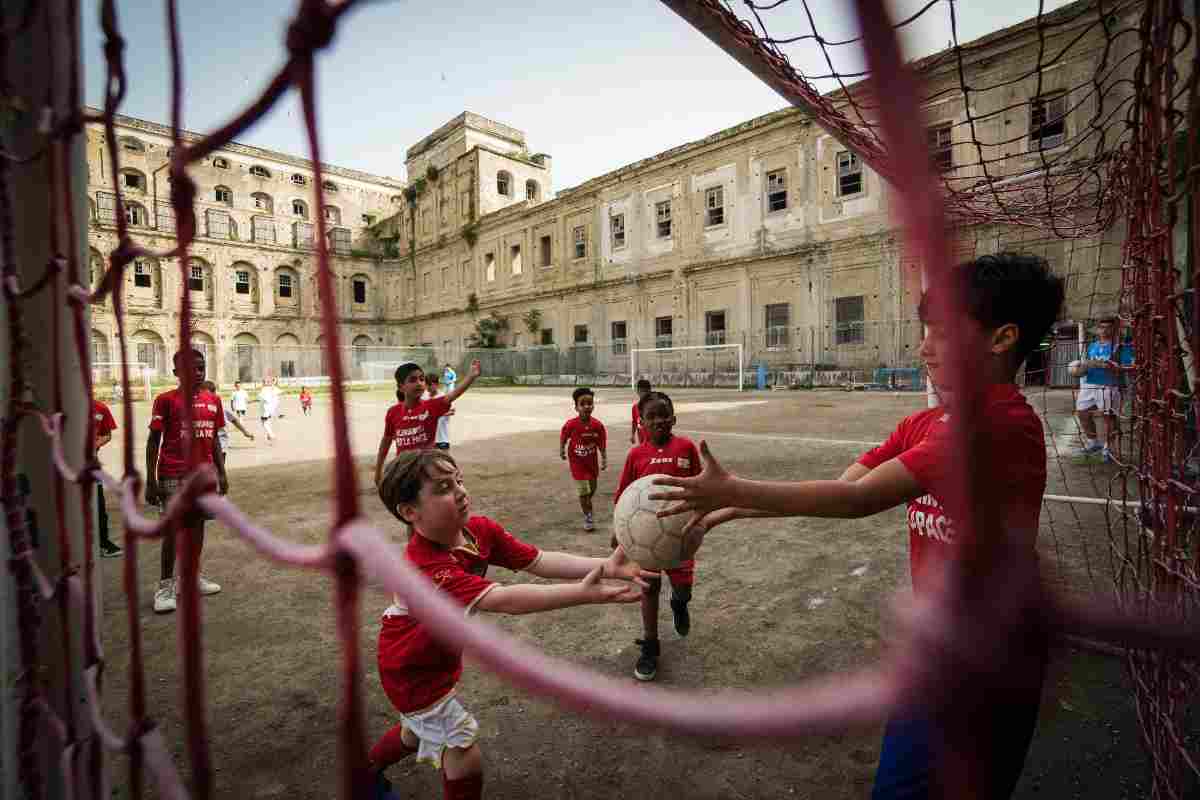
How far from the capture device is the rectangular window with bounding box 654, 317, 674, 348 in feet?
77.6

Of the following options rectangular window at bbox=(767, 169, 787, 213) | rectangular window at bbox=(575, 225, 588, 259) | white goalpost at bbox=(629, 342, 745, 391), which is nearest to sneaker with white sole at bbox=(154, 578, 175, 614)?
white goalpost at bbox=(629, 342, 745, 391)

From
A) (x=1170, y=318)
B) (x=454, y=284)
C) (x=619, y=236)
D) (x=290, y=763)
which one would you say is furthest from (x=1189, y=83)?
(x=454, y=284)

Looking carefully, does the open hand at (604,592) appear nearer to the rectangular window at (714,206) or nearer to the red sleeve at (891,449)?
the red sleeve at (891,449)

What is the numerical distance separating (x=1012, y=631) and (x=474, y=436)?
9762 mm

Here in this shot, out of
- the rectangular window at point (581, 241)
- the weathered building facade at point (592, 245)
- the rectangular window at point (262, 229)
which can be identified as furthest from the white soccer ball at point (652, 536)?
the rectangular window at point (262, 229)

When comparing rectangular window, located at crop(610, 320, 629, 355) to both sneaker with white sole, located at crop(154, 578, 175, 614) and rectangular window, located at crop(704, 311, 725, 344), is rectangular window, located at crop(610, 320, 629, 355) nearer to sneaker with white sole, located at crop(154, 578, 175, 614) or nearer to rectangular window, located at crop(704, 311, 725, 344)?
rectangular window, located at crop(704, 311, 725, 344)

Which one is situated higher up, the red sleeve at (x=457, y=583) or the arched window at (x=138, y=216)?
the arched window at (x=138, y=216)

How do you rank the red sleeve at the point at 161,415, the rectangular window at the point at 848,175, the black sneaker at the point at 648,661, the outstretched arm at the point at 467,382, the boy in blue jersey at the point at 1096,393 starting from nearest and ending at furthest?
1. the black sneaker at the point at 648,661
2. the red sleeve at the point at 161,415
3. the outstretched arm at the point at 467,382
4. the boy in blue jersey at the point at 1096,393
5. the rectangular window at the point at 848,175

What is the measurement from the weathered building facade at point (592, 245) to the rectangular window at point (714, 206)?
3.5 inches

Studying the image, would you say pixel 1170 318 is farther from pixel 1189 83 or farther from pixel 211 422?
pixel 211 422

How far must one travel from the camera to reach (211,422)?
3869 mm

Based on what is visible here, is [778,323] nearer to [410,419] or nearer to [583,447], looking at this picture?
[583,447]

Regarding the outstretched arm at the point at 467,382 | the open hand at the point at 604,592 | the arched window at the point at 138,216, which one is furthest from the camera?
the arched window at the point at 138,216

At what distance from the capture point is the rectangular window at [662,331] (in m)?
23.7
